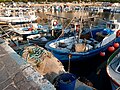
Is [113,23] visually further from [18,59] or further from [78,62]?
[18,59]

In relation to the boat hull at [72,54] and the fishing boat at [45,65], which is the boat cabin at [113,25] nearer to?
the boat hull at [72,54]

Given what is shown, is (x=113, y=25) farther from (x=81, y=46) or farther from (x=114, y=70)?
(x=114, y=70)

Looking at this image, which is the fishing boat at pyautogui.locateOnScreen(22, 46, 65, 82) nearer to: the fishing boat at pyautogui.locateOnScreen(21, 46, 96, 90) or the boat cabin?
the fishing boat at pyautogui.locateOnScreen(21, 46, 96, 90)

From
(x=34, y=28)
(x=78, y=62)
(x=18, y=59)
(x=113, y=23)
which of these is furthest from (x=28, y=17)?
(x=18, y=59)

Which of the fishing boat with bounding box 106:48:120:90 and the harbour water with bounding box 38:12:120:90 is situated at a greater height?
the fishing boat with bounding box 106:48:120:90

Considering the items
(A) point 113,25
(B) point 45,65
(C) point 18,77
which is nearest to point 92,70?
(A) point 113,25

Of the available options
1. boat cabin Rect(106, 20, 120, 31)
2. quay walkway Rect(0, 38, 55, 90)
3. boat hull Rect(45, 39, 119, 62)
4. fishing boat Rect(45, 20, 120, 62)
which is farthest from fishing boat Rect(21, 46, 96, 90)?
boat cabin Rect(106, 20, 120, 31)

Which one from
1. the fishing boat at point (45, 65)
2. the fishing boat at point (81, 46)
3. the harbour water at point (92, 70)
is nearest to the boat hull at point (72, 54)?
the fishing boat at point (81, 46)

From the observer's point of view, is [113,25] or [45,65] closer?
[45,65]

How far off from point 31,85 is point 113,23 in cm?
1581

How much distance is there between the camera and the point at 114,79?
28.1 feet

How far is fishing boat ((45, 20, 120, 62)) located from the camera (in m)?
13.0

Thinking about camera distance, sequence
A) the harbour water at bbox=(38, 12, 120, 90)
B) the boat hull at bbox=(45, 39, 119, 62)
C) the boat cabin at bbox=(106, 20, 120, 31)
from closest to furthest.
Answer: the harbour water at bbox=(38, 12, 120, 90) → the boat hull at bbox=(45, 39, 119, 62) → the boat cabin at bbox=(106, 20, 120, 31)

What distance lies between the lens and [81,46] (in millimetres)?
13523
